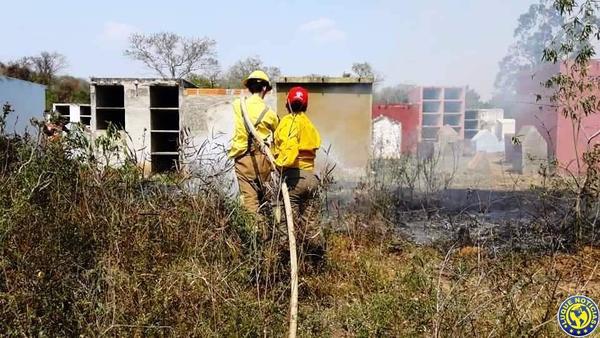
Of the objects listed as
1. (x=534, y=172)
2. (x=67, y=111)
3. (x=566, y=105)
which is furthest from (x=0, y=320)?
(x=67, y=111)

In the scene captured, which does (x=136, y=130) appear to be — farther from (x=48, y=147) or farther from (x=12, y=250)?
(x=12, y=250)

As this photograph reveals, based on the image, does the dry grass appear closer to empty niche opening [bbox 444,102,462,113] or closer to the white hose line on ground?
the white hose line on ground

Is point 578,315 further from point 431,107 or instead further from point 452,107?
point 452,107

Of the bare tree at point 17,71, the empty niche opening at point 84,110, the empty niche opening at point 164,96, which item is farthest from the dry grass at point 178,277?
the bare tree at point 17,71

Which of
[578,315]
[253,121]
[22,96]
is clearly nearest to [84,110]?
[22,96]

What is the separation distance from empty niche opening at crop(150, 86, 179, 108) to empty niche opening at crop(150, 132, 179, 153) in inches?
26.0

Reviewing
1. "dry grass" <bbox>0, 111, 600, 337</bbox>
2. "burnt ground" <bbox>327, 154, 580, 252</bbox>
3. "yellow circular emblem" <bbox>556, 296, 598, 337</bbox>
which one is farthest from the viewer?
"burnt ground" <bbox>327, 154, 580, 252</bbox>

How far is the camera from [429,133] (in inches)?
898

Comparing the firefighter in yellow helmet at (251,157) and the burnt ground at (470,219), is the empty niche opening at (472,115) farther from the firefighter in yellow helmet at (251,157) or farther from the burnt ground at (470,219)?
the firefighter in yellow helmet at (251,157)

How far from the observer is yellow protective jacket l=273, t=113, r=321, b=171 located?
434cm

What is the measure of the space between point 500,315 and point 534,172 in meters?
14.0

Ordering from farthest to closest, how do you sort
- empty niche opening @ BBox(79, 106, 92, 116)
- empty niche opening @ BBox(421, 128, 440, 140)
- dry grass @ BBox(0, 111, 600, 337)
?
empty niche opening @ BBox(421, 128, 440, 140)
empty niche opening @ BBox(79, 106, 92, 116)
dry grass @ BBox(0, 111, 600, 337)

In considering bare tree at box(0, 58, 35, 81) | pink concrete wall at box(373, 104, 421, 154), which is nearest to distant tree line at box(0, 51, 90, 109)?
bare tree at box(0, 58, 35, 81)

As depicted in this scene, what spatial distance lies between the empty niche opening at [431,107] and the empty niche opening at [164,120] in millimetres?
12616
